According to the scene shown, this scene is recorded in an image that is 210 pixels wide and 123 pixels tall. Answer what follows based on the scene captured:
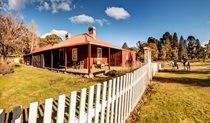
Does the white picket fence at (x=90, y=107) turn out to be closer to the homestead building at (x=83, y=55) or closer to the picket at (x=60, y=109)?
the picket at (x=60, y=109)

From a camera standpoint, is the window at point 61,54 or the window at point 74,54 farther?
the window at point 61,54

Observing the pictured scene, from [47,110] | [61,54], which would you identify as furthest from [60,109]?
[61,54]

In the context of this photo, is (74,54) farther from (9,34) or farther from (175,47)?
(175,47)

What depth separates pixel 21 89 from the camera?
7680 mm

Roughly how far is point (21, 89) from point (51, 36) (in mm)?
48752

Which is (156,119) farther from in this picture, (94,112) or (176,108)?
(94,112)

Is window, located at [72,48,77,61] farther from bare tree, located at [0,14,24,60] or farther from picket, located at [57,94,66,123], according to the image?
picket, located at [57,94,66,123]

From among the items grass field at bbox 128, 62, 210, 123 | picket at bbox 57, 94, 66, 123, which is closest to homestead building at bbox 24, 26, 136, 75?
grass field at bbox 128, 62, 210, 123

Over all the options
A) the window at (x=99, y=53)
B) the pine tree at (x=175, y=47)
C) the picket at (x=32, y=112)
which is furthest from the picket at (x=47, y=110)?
the pine tree at (x=175, y=47)

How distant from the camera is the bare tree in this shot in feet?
58.3

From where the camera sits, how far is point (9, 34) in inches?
725

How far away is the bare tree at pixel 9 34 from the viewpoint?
700 inches

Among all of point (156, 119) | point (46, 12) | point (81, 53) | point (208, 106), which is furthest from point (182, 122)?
point (46, 12)

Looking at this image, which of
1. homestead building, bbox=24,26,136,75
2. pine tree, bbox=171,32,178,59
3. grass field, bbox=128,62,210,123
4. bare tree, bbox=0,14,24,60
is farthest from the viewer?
pine tree, bbox=171,32,178,59
